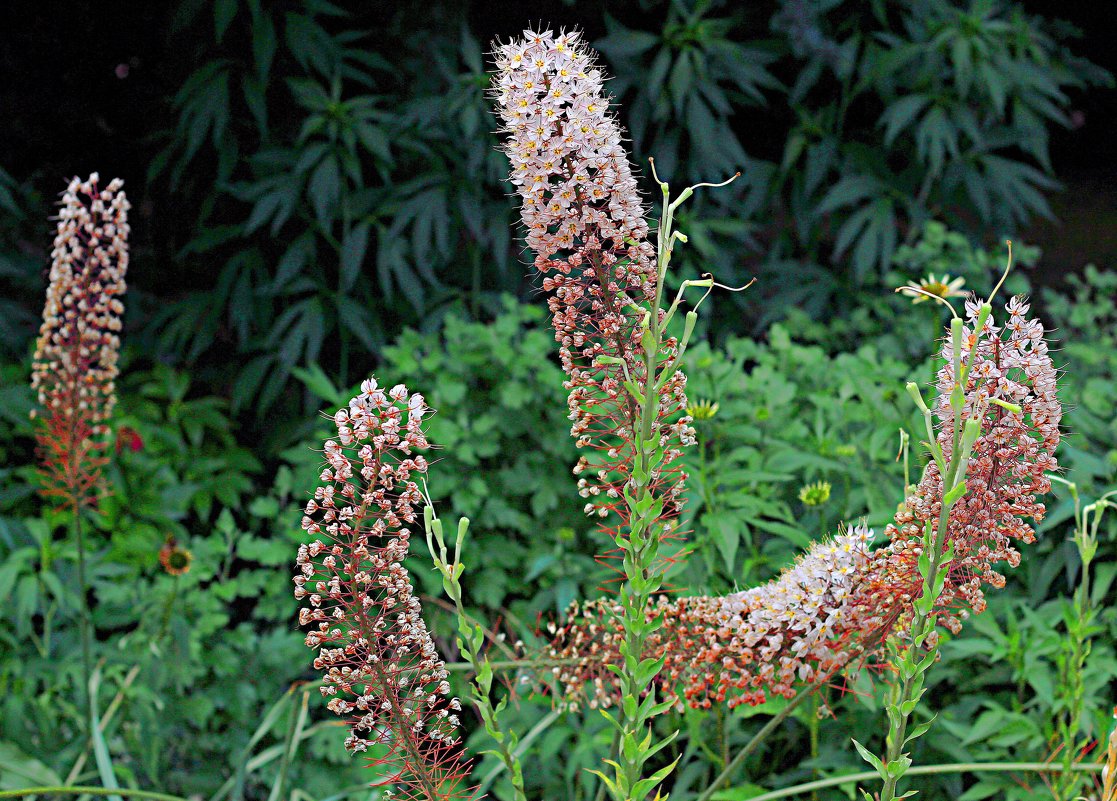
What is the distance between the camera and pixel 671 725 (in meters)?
1.72

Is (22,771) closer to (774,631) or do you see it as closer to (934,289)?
(774,631)

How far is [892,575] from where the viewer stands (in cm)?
96


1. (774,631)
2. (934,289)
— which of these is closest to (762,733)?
(774,631)

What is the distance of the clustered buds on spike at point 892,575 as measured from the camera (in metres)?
0.87

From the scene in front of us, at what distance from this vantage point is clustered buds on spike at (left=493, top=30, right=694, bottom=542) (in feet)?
2.84

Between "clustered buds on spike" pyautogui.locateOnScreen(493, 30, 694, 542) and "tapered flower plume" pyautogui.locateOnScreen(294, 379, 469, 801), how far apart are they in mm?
162

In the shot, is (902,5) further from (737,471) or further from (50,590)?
(50,590)

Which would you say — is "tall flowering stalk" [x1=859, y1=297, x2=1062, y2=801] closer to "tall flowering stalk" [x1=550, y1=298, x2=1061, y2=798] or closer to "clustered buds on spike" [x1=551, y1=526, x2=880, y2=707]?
"tall flowering stalk" [x1=550, y1=298, x2=1061, y2=798]

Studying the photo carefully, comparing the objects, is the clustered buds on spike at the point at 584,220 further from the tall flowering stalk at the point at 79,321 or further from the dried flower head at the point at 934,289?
the tall flowering stalk at the point at 79,321

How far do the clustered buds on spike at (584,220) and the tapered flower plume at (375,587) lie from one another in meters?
0.16

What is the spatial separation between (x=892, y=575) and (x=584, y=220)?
45cm

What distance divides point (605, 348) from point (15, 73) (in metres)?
3.23

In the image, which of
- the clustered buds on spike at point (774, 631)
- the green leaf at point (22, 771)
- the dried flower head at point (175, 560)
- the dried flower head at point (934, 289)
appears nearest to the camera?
the dried flower head at point (934, 289)

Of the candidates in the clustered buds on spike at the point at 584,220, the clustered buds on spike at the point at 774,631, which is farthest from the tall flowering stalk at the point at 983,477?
the clustered buds on spike at the point at 584,220
